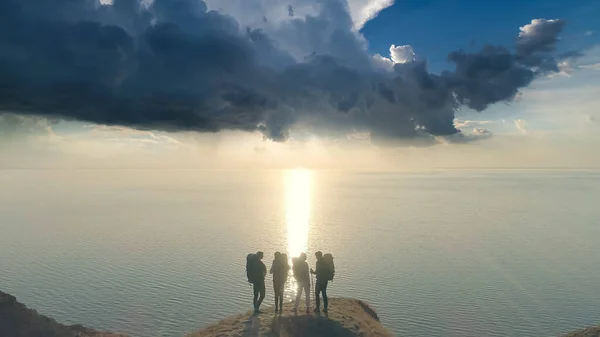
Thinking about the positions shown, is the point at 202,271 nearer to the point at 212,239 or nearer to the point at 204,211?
the point at 212,239

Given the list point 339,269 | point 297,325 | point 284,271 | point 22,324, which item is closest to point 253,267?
point 284,271

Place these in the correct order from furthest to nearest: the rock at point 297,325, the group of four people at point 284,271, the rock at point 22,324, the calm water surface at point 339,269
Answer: the calm water surface at point 339,269, the group of four people at point 284,271, the rock at point 297,325, the rock at point 22,324

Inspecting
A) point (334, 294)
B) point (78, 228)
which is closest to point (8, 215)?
point (78, 228)

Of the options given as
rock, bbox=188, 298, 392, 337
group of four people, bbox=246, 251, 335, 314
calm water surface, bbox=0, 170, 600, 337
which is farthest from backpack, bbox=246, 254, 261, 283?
calm water surface, bbox=0, 170, 600, 337

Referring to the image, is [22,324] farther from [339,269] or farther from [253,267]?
[339,269]

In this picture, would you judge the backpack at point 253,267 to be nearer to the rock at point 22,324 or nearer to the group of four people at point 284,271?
the group of four people at point 284,271

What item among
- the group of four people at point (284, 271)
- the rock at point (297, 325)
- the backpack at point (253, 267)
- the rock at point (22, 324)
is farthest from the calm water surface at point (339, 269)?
the backpack at point (253, 267)

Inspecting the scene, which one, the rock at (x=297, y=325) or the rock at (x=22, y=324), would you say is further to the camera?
the rock at (x=297, y=325)

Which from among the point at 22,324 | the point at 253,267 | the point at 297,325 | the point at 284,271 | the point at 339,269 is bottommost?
the point at 339,269

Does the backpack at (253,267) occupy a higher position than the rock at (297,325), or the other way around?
the backpack at (253,267)
